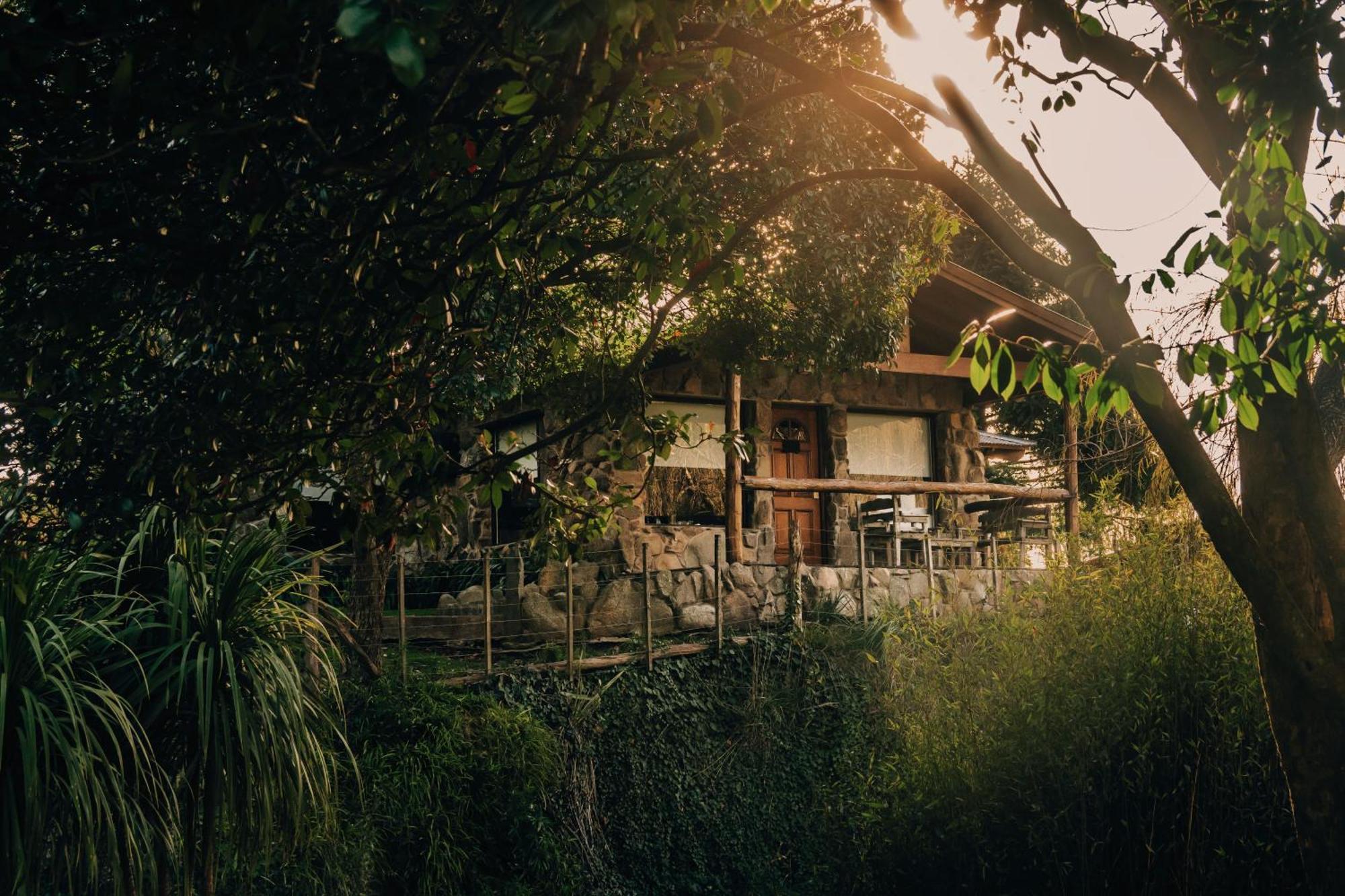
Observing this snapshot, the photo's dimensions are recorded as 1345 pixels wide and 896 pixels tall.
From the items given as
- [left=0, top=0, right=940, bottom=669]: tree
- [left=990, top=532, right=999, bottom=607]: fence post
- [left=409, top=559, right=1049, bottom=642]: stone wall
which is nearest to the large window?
[left=409, top=559, right=1049, bottom=642]: stone wall

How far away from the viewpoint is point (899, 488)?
40.8 feet

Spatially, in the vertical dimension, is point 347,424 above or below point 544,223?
below

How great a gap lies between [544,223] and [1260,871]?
198 inches

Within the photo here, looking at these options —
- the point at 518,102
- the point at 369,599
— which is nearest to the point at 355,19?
the point at 518,102

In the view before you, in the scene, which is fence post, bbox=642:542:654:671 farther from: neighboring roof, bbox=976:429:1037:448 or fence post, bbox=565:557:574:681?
neighboring roof, bbox=976:429:1037:448

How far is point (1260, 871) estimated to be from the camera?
20.1ft

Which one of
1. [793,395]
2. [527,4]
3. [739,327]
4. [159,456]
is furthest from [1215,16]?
[793,395]

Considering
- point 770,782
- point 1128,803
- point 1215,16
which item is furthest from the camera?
point 770,782

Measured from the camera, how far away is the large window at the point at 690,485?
13180 millimetres

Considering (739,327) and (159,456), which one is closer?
(159,456)

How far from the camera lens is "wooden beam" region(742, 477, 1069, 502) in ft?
38.0

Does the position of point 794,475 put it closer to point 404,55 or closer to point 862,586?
point 862,586

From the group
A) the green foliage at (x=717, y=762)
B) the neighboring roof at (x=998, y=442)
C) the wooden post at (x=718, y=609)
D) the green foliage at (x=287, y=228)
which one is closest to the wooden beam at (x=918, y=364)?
the neighboring roof at (x=998, y=442)

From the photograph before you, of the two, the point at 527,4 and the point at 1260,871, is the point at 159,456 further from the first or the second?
the point at 1260,871
